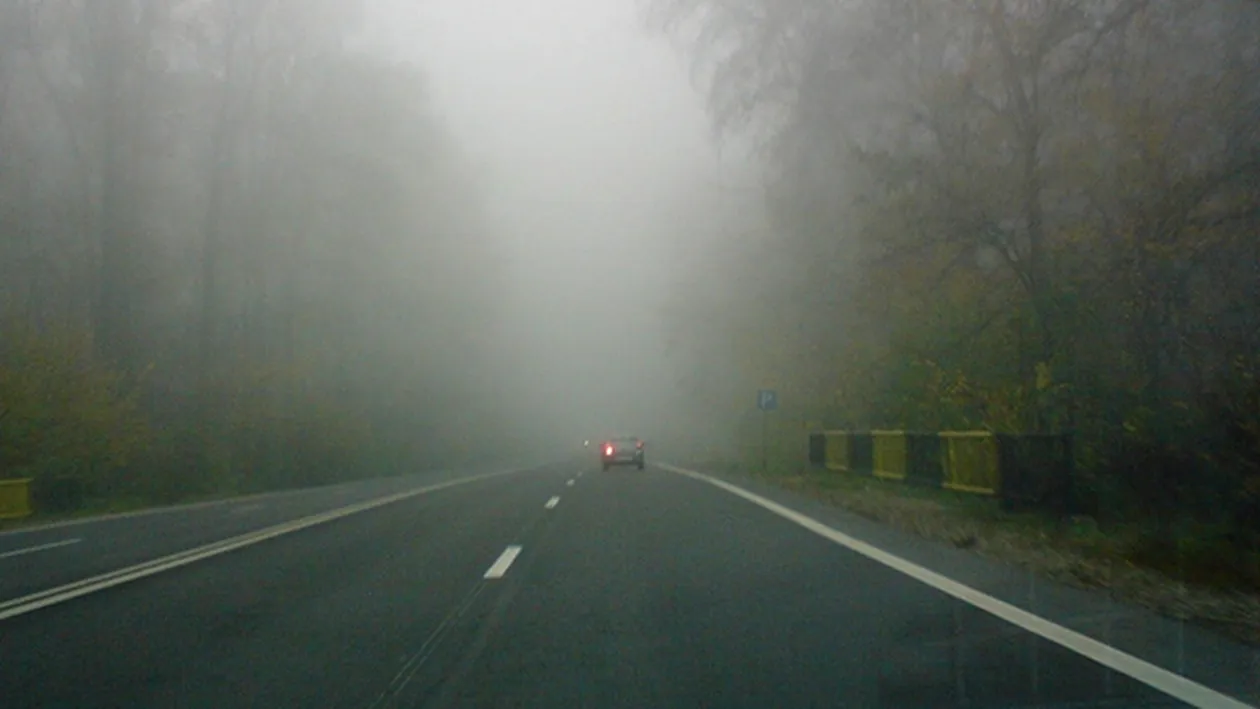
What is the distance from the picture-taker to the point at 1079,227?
2014 centimetres

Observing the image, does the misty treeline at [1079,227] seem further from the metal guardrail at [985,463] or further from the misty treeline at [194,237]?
the misty treeline at [194,237]

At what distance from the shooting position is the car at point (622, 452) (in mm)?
43938

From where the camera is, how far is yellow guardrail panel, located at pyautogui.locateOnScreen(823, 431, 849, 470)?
30297mm

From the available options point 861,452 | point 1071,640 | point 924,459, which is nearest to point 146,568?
point 1071,640

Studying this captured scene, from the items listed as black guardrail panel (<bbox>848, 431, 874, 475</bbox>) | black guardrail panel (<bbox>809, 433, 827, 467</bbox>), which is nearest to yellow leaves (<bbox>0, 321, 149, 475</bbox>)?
black guardrail panel (<bbox>848, 431, 874, 475</bbox>)

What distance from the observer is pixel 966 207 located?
826 inches

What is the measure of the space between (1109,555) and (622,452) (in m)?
32.3

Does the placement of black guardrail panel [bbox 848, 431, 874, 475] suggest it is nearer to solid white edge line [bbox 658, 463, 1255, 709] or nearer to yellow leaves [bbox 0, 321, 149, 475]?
solid white edge line [bbox 658, 463, 1255, 709]

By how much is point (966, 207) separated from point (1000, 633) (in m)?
14.2

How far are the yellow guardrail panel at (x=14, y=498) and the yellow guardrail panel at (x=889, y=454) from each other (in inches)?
707

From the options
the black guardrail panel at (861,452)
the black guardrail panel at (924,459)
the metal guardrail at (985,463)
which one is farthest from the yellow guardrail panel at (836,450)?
the black guardrail panel at (924,459)

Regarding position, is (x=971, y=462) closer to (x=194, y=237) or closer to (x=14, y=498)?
(x=14, y=498)

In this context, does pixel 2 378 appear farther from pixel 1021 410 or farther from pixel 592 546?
pixel 1021 410

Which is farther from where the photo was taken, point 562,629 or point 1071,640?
point 562,629
